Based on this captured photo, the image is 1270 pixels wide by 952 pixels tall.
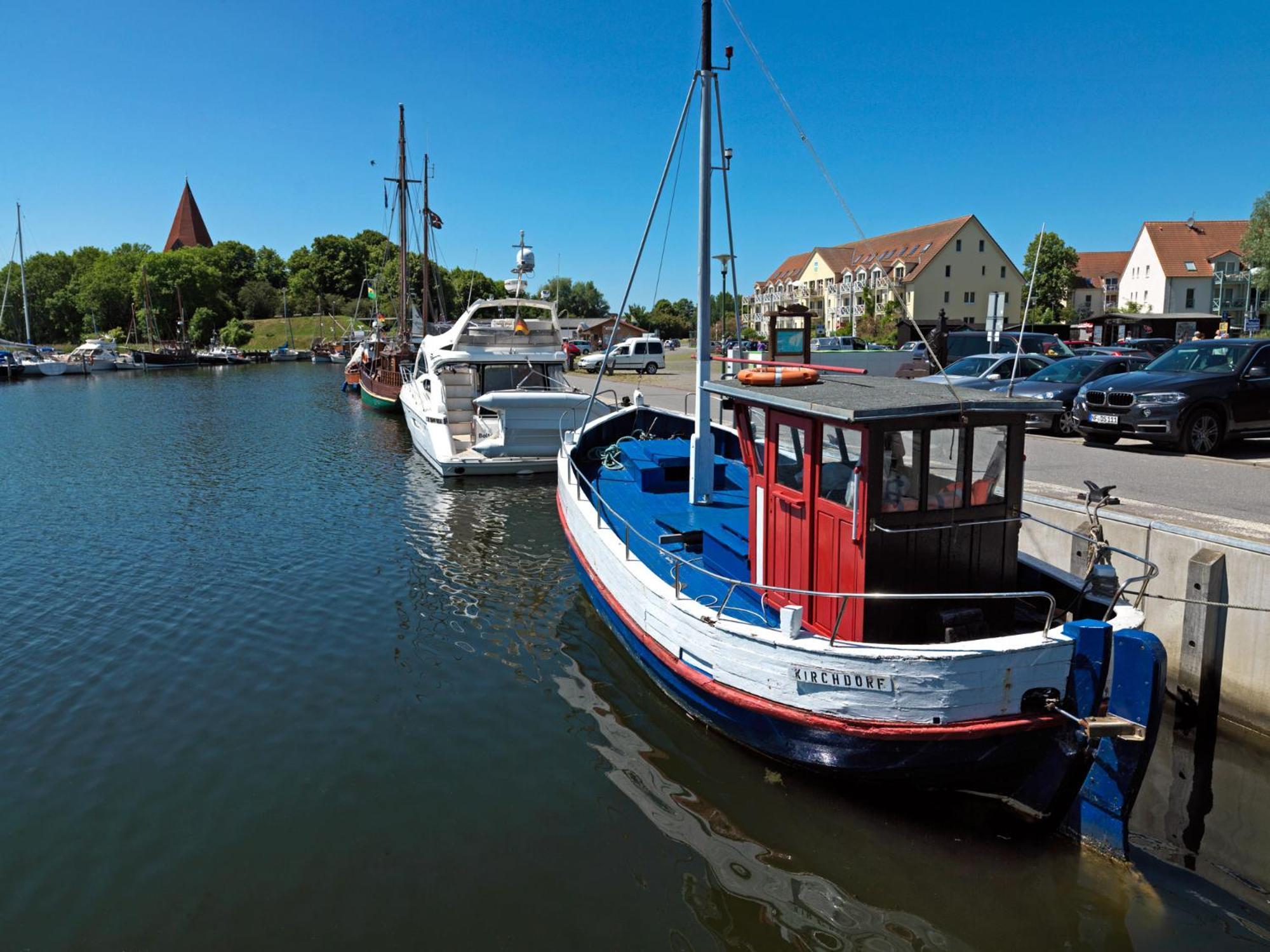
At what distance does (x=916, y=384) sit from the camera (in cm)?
758

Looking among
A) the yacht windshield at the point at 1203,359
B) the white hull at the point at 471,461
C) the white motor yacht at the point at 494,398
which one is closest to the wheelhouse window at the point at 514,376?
the white motor yacht at the point at 494,398

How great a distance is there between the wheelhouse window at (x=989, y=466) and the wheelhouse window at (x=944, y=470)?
13 cm

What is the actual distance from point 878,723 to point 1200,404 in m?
11.5

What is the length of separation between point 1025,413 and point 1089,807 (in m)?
2.92

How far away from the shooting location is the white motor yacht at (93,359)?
224ft

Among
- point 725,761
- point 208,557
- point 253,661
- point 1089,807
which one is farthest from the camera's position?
A: point 208,557

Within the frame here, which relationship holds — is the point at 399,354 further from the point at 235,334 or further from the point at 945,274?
the point at 235,334

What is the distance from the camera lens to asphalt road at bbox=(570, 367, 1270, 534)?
976 cm

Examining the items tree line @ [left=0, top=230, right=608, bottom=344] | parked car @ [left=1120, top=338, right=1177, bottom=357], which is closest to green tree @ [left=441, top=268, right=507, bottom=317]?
tree line @ [left=0, top=230, right=608, bottom=344]

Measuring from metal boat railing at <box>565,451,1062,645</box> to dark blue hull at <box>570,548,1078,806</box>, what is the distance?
0.76 metres

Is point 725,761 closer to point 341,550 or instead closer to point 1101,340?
point 341,550

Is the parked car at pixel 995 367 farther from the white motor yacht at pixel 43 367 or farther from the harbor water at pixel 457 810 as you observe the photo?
the white motor yacht at pixel 43 367

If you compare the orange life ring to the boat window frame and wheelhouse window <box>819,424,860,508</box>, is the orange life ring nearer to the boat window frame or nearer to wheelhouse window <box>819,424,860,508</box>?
wheelhouse window <box>819,424,860,508</box>

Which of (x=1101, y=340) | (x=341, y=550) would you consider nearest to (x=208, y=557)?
(x=341, y=550)
